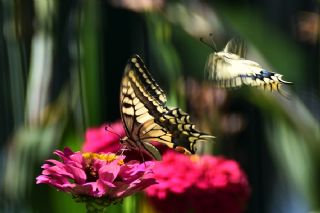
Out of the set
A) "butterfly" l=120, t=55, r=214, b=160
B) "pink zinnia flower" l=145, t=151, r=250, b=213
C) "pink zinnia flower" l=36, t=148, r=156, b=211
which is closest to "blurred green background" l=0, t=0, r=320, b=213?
"pink zinnia flower" l=145, t=151, r=250, b=213

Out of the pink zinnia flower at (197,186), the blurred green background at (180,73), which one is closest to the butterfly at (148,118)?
the pink zinnia flower at (197,186)

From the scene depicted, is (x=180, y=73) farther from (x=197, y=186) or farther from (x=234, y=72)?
(x=234, y=72)

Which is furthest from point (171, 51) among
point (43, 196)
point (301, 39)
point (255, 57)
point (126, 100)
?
point (126, 100)

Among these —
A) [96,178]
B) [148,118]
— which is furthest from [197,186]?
[96,178]

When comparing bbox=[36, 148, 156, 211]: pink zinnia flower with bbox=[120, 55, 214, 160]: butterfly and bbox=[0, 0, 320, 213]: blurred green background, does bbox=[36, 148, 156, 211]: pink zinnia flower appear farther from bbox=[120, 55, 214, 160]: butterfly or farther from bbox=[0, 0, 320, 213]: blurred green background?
bbox=[0, 0, 320, 213]: blurred green background

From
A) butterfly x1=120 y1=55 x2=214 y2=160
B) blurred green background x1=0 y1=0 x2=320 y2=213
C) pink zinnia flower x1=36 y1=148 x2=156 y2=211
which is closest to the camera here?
pink zinnia flower x1=36 y1=148 x2=156 y2=211

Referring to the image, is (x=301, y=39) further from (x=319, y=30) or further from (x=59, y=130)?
(x=59, y=130)
